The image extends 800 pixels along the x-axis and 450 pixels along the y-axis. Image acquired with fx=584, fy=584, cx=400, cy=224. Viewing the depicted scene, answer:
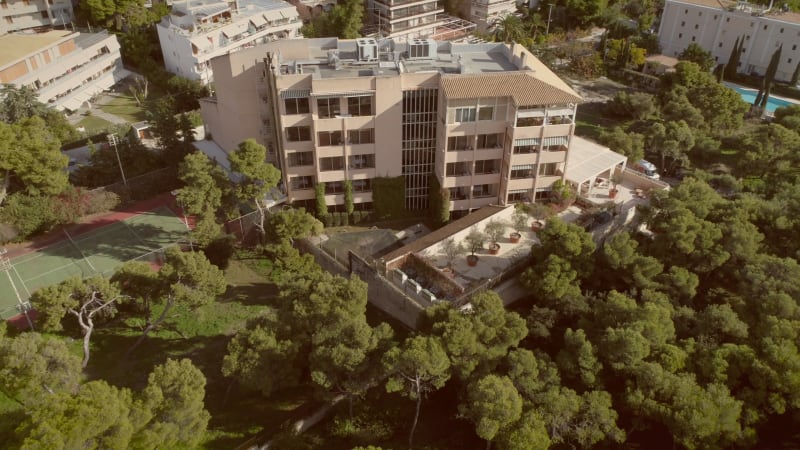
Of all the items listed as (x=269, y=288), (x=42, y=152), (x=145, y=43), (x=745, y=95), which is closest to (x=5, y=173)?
(x=42, y=152)

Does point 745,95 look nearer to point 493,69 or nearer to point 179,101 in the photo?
point 493,69

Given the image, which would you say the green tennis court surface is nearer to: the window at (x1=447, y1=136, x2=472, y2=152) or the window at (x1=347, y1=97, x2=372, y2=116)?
the window at (x1=347, y1=97, x2=372, y2=116)

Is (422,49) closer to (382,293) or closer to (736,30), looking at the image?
(382,293)

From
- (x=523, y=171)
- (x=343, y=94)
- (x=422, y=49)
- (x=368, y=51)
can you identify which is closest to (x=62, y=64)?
(x=368, y=51)

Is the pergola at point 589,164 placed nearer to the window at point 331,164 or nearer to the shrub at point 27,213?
the window at point 331,164

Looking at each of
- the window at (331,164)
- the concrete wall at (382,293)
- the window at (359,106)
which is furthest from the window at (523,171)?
the concrete wall at (382,293)
